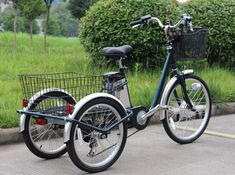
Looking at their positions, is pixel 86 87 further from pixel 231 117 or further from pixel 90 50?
pixel 90 50

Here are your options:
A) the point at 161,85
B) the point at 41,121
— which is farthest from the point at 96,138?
the point at 161,85

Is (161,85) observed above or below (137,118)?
above

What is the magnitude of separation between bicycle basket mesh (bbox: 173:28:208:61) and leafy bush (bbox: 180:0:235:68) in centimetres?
424

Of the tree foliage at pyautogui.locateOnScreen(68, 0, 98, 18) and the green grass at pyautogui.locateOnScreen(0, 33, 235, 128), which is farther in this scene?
the tree foliage at pyautogui.locateOnScreen(68, 0, 98, 18)

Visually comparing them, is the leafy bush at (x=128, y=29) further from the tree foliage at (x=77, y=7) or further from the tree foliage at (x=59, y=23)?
the tree foliage at (x=59, y=23)

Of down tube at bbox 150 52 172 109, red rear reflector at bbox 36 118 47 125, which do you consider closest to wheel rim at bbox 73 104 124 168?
red rear reflector at bbox 36 118 47 125

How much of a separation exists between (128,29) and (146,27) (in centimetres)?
31

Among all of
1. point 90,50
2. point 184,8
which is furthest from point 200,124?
point 184,8

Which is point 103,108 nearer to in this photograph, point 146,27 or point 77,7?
point 146,27

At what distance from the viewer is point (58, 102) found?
4430 mm

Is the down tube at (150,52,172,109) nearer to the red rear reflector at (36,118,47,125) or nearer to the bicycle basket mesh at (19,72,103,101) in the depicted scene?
the bicycle basket mesh at (19,72,103,101)

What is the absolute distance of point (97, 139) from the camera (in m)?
4.23

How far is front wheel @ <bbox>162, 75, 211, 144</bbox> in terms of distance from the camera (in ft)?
16.1

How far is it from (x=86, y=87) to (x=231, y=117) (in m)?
3.05
